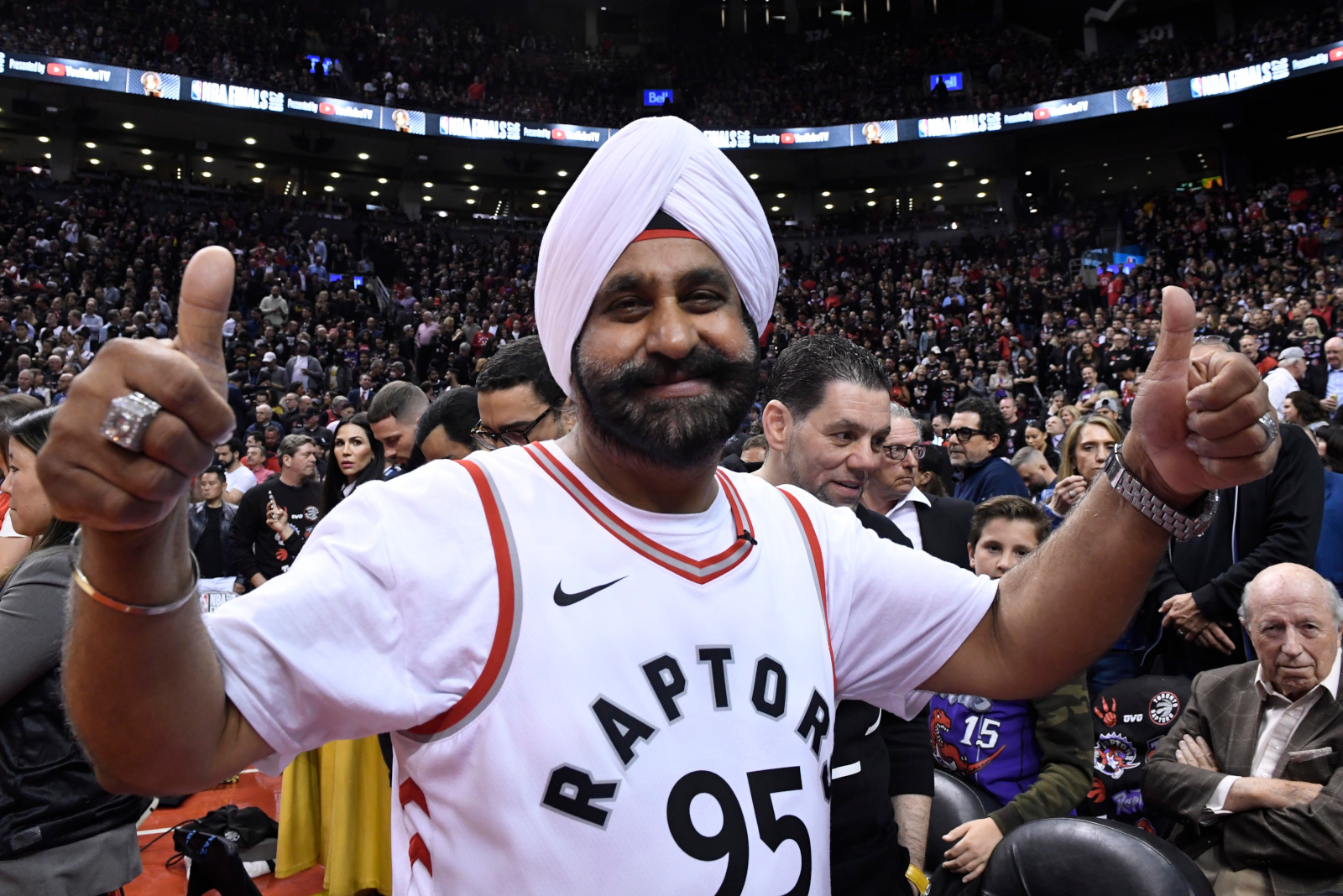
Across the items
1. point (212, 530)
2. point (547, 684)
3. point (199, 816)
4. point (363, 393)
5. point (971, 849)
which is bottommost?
point (199, 816)

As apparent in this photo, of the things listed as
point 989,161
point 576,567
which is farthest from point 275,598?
point 989,161

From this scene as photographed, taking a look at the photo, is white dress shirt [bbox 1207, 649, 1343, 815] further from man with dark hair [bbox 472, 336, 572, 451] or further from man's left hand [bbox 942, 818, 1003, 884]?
man with dark hair [bbox 472, 336, 572, 451]

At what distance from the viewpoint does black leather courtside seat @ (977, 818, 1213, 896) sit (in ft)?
7.48

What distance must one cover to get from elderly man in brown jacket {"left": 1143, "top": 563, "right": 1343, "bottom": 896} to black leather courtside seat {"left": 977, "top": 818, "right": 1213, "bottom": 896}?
2.37 ft

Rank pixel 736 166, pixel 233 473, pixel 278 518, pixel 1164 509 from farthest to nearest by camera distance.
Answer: pixel 736 166 → pixel 233 473 → pixel 278 518 → pixel 1164 509

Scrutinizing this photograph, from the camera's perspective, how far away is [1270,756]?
308 cm

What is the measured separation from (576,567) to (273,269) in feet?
76.5

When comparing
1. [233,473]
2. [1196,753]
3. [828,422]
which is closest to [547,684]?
[828,422]

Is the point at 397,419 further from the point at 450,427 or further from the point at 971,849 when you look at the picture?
the point at 971,849

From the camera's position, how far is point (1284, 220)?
74.1ft

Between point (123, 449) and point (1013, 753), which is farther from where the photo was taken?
point (1013, 753)

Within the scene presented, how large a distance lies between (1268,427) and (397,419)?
413 cm

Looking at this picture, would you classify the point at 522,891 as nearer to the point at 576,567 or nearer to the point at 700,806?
the point at 700,806

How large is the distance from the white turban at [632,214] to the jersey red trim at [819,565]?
0.37 meters
